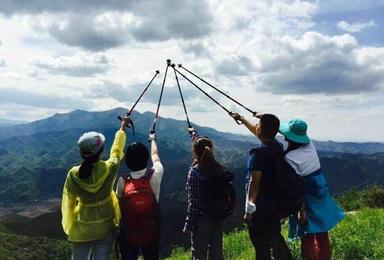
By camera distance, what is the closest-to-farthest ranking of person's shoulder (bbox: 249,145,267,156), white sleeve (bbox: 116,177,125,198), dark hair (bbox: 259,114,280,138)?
person's shoulder (bbox: 249,145,267,156), dark hair (bbox: 259,114,280,138), white sleeve (bbox: 116,177,125,198)

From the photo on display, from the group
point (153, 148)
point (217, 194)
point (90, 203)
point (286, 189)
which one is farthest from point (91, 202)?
point (286, 189)

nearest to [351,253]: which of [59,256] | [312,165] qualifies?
[312,165]

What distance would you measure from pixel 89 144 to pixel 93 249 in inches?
71.6

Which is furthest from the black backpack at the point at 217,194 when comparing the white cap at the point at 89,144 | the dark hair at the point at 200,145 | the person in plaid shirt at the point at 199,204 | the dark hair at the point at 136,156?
the white cap at the point at 89,144

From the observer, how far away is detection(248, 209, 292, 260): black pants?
7.87 m

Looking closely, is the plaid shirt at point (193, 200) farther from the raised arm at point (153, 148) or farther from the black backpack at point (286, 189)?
the black backpack at point (286, 189)

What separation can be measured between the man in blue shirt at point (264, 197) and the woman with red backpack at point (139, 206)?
1565 millimetres

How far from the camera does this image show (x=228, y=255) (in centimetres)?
1186

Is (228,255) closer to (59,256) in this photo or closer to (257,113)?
(257,113)

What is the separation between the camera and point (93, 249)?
26.7ft

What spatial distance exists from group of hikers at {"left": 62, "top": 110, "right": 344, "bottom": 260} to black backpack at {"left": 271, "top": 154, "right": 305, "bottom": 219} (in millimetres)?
16

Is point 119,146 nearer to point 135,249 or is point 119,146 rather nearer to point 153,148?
point 153,148

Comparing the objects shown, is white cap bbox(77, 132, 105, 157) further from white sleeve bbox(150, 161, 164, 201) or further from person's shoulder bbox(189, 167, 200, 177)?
person's shoulder bbox(189, 167, 200, 177)

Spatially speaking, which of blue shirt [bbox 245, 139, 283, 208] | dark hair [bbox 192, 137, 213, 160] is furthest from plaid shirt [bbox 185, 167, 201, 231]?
blue shirt [bbox 245, 139, 283, 208]
